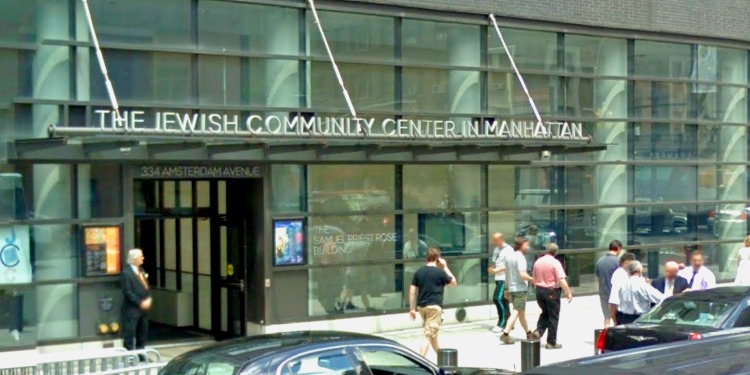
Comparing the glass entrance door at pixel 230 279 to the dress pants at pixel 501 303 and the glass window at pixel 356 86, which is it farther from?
the dress pants at pixel 501 303

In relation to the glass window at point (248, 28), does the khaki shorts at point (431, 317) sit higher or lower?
lower

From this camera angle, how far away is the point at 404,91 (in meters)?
19.2

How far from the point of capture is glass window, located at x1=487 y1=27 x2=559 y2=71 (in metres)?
20.5

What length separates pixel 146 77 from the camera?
1641 cm

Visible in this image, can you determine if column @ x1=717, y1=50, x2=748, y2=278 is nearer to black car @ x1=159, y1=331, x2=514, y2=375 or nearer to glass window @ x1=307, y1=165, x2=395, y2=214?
glass window @ x1=307, y1=165, x2=395, y2=214

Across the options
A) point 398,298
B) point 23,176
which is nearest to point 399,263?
point 398,298

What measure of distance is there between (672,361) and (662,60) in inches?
785

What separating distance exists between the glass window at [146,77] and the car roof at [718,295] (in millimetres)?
7949

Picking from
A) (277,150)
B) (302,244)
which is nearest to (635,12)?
(302,244)

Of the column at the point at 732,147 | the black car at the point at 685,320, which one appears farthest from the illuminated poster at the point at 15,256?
the column at the point at 732,147

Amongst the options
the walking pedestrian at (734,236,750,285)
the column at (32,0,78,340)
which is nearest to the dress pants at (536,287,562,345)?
the walking pedestrian at (734,236,750,285)

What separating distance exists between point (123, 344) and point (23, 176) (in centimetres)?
278

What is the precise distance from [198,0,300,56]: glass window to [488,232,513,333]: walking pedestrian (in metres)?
4.72

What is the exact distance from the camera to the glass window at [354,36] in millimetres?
18203
